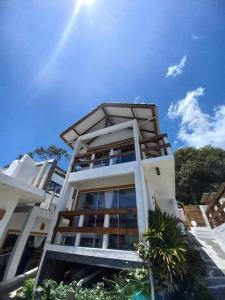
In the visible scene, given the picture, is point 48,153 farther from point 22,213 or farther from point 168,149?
point 168,149

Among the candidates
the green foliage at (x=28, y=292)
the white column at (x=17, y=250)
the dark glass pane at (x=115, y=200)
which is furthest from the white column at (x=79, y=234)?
A: the white column at (x=17, y=250)

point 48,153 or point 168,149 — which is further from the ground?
point 48,153

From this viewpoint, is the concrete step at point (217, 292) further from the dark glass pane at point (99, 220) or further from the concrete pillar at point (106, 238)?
the dark glass pane at point (99, 220)

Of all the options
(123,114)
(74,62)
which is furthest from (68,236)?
(74,62)

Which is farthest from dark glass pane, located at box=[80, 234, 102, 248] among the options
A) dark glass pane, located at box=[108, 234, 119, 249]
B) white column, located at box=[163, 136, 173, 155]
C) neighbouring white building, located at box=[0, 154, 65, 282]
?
white column, located at box=[163, 136, 173, 155]

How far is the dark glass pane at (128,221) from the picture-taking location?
605cm

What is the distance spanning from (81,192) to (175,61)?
8455mm

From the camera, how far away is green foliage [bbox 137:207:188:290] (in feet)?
13.4

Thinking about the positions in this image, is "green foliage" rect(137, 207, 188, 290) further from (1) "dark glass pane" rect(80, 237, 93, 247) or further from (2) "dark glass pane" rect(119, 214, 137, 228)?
(1) "dark glass pane" rect(80, 237, 93, 247)

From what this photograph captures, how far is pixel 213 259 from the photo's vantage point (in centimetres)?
650

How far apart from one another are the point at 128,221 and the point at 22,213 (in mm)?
6553

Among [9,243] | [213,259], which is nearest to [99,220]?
[213,259]

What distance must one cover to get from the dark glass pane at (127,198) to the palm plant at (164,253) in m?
1.63

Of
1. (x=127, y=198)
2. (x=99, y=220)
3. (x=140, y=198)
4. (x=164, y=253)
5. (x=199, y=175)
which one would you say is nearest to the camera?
(x=164, y=253)
